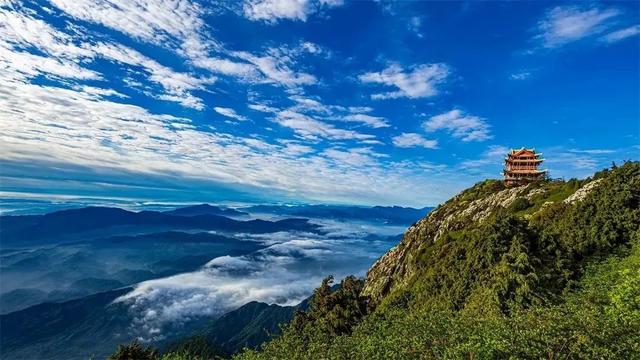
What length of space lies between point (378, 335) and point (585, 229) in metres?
31.9

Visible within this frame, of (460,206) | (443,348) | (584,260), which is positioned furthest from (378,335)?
(460,206)

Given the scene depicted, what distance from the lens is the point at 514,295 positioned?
4416 cm

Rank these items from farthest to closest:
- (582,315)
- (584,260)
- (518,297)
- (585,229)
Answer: (585,229) → (584,260) → (518,297) → (582,315)

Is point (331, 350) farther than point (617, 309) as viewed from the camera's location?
Yes

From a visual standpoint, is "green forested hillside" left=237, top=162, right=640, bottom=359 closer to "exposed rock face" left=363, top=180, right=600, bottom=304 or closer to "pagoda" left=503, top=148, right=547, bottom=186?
"exposed rock face" left=363, top=180, right=600, bottom=304

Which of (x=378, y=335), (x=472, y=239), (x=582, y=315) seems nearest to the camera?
(x=582, y=315)

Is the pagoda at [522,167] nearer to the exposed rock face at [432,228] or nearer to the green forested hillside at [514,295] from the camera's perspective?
the exposed rock face at [432,228]

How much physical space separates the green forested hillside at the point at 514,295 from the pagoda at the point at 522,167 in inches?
1083

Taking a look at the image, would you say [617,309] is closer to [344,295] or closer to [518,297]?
[518,297]

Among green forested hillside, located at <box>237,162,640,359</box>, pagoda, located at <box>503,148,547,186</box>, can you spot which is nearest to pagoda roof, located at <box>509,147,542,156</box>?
pagoda, located at <box>503,148,547,186</box>

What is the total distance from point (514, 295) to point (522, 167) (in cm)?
8555

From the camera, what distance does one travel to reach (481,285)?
52.0 m

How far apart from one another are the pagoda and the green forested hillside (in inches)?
1083

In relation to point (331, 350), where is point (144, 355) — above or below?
below
